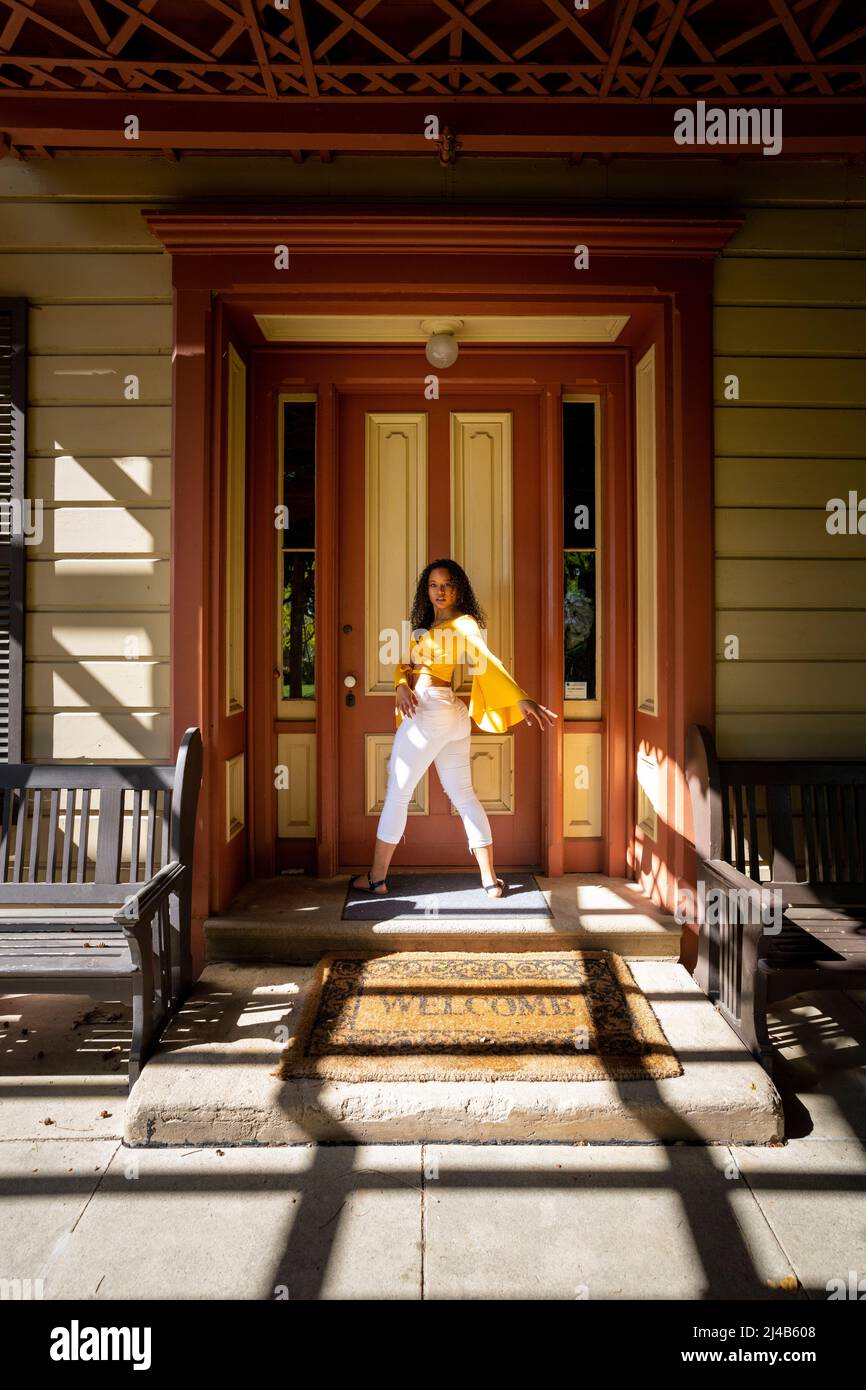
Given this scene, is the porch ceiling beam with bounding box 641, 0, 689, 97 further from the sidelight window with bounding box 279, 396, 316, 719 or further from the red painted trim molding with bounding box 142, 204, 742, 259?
the sidelight window with bounding box 279, 396, 316, 719

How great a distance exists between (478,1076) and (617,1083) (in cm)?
45

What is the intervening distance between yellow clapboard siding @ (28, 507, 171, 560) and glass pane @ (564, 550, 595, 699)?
207 cm

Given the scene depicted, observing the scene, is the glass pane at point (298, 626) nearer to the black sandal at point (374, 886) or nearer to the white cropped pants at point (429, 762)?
the white cropped pants at point (429, 762)

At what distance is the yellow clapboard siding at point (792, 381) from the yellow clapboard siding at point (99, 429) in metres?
2.53

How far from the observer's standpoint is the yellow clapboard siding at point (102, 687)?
3645 millimetres

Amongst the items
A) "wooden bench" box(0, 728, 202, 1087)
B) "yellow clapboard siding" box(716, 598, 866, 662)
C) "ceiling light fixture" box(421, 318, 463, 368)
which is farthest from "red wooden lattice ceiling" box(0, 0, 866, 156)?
"wooden bench" box(0, 728, 202, 1087)

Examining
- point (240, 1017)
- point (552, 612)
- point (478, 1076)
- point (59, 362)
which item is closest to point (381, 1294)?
point (478, 1076)

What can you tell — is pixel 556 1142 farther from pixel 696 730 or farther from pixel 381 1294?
pixel 696 730

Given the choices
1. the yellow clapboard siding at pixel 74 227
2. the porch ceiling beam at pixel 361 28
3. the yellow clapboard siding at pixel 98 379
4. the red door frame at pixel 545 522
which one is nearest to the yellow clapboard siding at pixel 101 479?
the yellow clapboard siding at pixel 98 379

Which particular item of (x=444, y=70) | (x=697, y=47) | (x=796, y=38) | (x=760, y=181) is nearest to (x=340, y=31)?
(x=444, y=70)

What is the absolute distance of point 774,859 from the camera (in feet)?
11.3

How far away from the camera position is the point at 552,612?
13.9 ft

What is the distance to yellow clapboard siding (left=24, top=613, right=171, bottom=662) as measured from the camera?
365cm

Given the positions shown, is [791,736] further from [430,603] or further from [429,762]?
[430,603]
